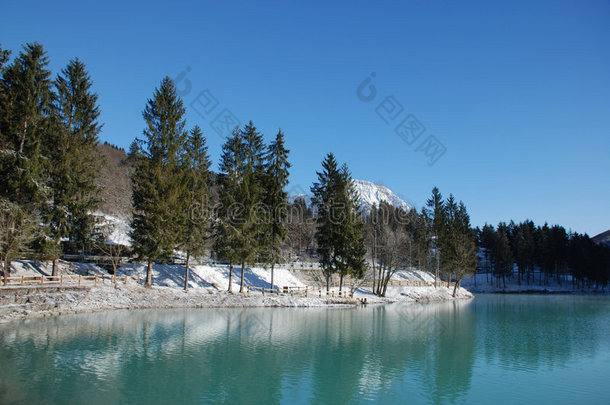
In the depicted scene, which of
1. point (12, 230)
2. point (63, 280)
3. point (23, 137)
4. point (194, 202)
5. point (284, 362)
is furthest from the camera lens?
point (194, 202)

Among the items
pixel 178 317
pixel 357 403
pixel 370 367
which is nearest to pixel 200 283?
pixel 178 317

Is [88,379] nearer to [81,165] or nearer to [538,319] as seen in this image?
[81,165]

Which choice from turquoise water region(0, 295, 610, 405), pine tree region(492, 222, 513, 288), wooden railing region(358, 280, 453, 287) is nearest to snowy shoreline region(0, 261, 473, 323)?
wooden railing region(358, 280, 453, 287)

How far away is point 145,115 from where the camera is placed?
36.9m

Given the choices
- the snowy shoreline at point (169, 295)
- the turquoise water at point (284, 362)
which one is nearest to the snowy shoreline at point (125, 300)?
the snowy shoreline at point (169, 295)

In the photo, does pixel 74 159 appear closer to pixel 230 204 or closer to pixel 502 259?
pixel 230 204

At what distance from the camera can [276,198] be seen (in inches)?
1743

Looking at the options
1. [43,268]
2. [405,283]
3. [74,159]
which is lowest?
[405,283]

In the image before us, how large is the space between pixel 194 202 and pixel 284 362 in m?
26.4

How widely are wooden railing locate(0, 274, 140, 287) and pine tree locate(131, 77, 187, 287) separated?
9.20ft

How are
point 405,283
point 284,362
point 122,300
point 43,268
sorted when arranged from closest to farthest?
1. point 284,362
2. point 122,300
3. point 43,268
4. point 405,283

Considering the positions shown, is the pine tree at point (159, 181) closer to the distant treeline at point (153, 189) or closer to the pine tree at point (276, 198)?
the distant treeline at point (153, 189)

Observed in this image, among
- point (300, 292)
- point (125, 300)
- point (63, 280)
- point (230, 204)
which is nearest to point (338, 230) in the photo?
point (300, 292)

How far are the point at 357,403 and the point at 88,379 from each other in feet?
28.9
